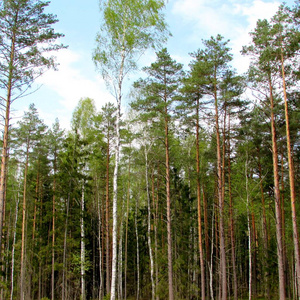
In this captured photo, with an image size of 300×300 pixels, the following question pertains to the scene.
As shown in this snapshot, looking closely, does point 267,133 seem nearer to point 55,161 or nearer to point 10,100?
point 10,100

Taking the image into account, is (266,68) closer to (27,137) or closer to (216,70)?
(216,70)

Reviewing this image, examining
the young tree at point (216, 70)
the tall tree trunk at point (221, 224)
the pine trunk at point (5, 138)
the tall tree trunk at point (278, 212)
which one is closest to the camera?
the pine trunk at point (5, 138)

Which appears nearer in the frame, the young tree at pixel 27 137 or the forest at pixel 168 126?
the forest at pixel 168 126

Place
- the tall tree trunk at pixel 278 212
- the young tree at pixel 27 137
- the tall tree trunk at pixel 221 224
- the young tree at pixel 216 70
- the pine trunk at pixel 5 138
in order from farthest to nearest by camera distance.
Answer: the young tree at pixel 27 137, the young tree at pixel 216 70, the tall tree trunk at pixel 221 224, the tall tree trunk at pixel 278 212, the pine trunk at pixel 5 138

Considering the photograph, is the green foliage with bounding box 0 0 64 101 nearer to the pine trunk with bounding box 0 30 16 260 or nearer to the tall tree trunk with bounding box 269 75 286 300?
the pine trunk with bounding box 0 30 16 260

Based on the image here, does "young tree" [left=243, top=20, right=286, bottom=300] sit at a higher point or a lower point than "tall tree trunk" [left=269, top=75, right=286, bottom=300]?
higher

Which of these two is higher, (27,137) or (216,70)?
(216,70)

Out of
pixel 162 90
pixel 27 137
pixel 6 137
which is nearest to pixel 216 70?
pixel 162 90

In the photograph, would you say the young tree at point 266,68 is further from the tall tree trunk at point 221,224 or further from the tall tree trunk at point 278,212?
the tall tree trunk at point 221,224

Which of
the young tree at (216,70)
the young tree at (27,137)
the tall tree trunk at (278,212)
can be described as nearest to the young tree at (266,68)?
the tall tree trunk at (278,212)

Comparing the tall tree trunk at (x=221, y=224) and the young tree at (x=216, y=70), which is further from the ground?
the young tree at (x=216, y=70)

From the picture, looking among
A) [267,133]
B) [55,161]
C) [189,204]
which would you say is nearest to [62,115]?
[55,161]

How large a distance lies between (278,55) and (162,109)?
228 inches

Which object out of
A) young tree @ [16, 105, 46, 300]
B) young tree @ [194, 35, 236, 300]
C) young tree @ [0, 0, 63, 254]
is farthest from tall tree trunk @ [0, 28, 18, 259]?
young tree @ [16, 105, 46, 300]
